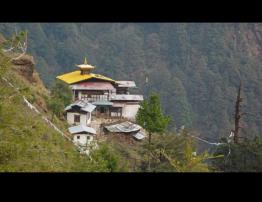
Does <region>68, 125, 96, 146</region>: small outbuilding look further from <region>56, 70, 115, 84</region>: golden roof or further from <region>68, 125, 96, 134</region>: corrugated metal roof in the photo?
<region>56, 70, 115, 84</region>: golden roof

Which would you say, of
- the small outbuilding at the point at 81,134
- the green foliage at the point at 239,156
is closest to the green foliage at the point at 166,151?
the green foliage at the point at 239,156

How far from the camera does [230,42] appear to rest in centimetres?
2355

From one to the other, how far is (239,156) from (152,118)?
1.66 metres

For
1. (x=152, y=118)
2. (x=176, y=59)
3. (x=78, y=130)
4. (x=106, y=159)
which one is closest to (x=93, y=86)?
(x=78, y=130)

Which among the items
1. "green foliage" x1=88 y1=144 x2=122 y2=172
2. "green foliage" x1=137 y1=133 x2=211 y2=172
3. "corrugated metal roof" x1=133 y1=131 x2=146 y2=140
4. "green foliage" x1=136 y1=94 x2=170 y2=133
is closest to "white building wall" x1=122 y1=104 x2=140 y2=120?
"corrugated metal roof" x1=133 y1=131 x2=146 y2=140

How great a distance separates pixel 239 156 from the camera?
739 cm

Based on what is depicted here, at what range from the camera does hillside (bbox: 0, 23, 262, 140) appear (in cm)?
1947

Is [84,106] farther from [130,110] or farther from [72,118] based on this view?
[130,110]

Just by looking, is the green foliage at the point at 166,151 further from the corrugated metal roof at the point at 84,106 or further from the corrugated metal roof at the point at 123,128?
the corrugated metal roof at the point at 84,106

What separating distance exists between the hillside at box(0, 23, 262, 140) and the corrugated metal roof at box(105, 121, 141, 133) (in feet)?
21.6

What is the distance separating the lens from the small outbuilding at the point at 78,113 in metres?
11.0
